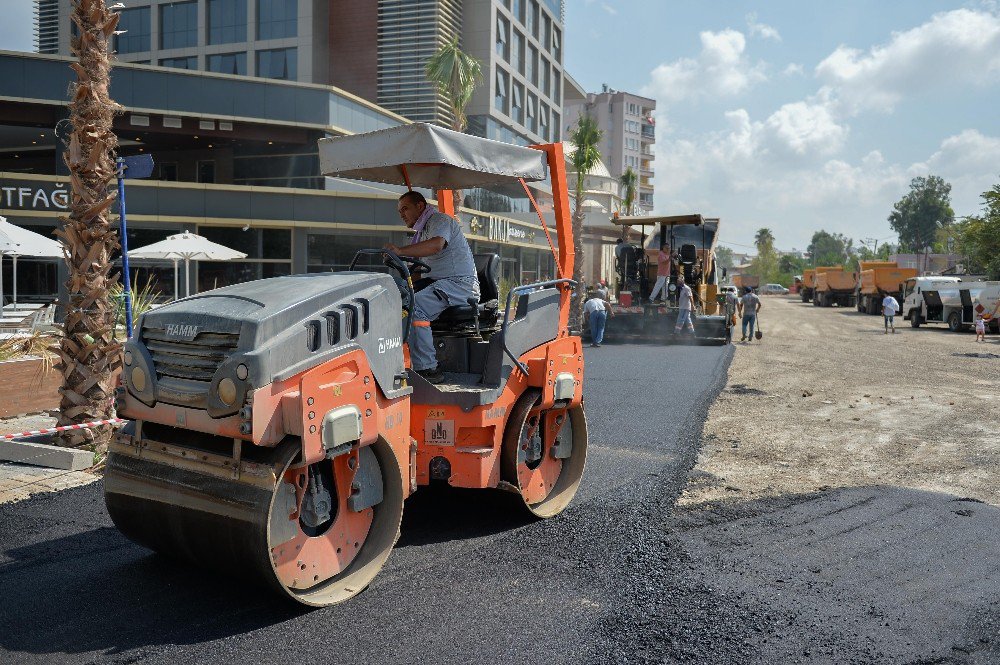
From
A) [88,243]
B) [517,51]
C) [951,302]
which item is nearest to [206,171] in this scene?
[517,51]

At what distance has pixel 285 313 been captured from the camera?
3740 millimetres

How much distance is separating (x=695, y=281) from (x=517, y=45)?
88.0ft

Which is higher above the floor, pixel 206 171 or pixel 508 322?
pixel 206 171

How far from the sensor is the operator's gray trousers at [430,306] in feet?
16.5

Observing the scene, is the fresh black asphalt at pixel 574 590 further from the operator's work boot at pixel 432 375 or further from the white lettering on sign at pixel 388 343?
the white lettering on sign at pixel 388 343

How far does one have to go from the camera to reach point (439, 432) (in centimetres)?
495

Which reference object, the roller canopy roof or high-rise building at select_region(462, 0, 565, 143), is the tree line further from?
the roller canopy roof

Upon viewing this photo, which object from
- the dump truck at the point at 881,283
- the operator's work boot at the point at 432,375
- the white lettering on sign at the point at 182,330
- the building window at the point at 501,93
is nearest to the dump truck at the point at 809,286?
the dump truck at the point at 881,283

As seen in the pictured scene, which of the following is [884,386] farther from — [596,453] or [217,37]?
[217,37]

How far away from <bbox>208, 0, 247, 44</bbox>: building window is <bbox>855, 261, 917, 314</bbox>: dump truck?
32.3m

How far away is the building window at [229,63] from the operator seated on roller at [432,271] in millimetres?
37643

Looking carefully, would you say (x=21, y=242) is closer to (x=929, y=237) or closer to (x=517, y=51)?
(x=517, y=51)

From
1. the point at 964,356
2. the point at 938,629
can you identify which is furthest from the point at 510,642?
the point at 964,356

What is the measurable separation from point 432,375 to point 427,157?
136 centimetres
